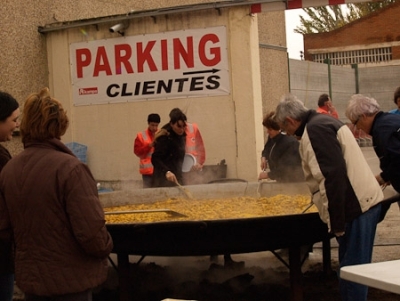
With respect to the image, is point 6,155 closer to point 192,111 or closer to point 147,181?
point 147,181

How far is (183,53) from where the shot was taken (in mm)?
11906

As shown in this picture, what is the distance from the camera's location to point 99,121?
41.6 ft

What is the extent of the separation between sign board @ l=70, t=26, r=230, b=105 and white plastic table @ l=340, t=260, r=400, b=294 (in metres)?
8.35

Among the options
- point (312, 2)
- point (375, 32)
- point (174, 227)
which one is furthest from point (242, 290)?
point (375, 32)

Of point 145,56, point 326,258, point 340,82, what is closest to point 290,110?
point 326,258

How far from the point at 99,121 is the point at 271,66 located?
264 inches

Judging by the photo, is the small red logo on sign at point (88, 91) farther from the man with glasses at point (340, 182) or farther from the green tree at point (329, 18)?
the green tree at point (329, 18)

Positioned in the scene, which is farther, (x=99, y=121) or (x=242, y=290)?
(x=99, y=121)

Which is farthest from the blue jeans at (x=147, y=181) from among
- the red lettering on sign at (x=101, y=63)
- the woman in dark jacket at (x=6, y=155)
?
the woman in dark jacket at (x=6, y=155)

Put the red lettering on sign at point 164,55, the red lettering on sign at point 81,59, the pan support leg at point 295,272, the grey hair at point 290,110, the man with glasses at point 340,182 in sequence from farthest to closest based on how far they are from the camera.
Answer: the red lettering on sign at point 81,59
the red lettering on sign at point 164,55
the pan support leg at point 295,272
the grey hair at point 290,110
the man with glasses at point 340,182

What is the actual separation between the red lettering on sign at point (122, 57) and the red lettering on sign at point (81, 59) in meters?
0.54

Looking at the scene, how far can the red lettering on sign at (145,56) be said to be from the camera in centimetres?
1212

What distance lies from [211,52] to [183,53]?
0.48 m

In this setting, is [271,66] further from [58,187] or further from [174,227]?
[58,187]
